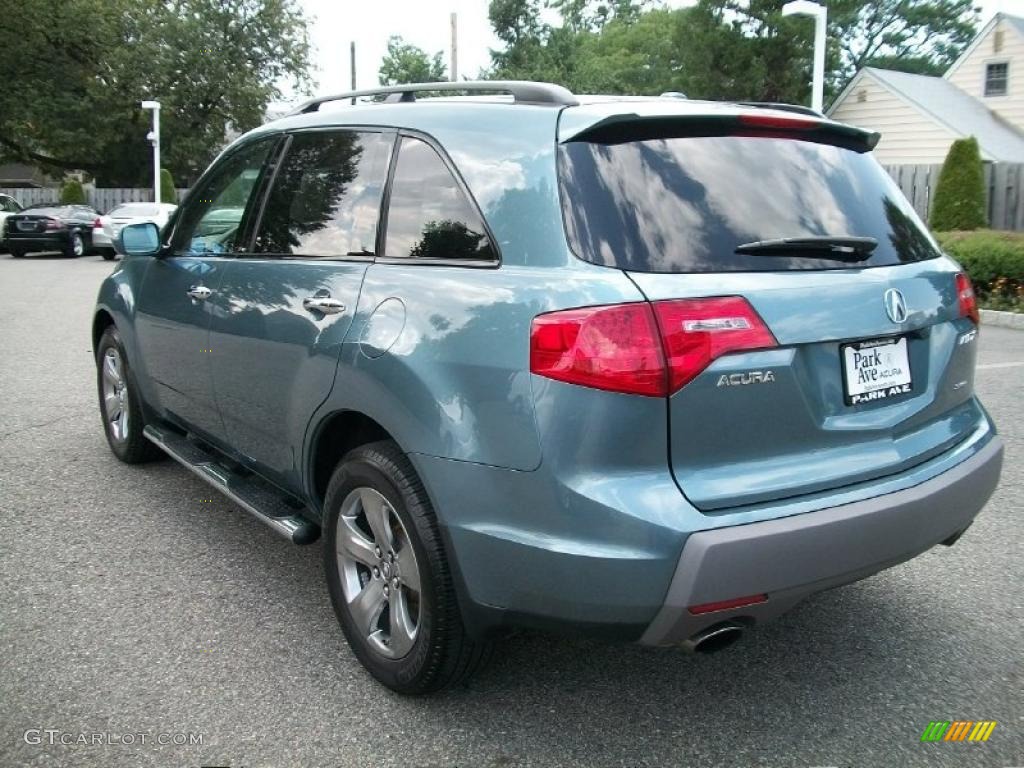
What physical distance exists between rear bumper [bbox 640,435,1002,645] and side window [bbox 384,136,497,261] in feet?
3.36

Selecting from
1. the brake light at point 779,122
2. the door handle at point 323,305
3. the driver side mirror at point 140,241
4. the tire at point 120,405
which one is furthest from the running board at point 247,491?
the brake light at point 779,122

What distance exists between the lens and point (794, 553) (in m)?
2.39

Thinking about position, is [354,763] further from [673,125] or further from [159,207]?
[159,207]

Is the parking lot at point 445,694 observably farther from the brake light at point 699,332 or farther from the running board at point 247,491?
the brake light at point 699,332

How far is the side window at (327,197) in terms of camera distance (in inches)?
128

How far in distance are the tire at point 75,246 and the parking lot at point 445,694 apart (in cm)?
2306

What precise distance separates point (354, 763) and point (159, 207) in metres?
24.6

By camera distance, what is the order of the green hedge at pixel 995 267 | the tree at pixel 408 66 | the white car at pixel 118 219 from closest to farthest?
the green hedge at pixel 995 267 → the white car at pixel 118 219 → the tree at pixel 408 66

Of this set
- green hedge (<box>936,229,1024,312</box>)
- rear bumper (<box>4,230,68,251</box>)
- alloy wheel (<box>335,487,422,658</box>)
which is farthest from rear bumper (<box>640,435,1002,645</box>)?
rear bumper (<box>4,230,68,251</box>)

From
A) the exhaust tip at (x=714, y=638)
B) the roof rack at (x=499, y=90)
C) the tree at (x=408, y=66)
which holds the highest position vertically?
the tree at (x=408, y=66)

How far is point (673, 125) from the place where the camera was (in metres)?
2.69

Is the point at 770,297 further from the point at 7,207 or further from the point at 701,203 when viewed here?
the point at 7,207

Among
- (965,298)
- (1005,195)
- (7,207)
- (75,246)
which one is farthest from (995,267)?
(7,207)

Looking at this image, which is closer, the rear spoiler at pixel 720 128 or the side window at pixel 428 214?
the rear spoiler at pixel 720 128
